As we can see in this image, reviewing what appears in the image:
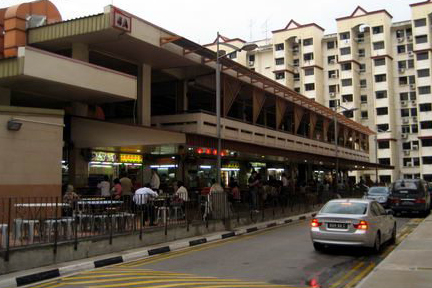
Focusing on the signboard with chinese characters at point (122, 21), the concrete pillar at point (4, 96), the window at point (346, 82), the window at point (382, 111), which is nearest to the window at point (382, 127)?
the window at point (382, 111)

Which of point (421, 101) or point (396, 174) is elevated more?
point (421, 101)

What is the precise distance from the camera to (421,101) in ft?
243

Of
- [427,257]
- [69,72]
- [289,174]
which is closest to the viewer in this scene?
[427,257]

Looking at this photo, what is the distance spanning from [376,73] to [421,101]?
851 cm

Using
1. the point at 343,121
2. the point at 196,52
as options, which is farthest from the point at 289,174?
the point at 196,52

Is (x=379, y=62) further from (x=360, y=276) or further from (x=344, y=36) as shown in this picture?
(x=360, y=276)

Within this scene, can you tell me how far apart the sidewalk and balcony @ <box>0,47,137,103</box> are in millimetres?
11649

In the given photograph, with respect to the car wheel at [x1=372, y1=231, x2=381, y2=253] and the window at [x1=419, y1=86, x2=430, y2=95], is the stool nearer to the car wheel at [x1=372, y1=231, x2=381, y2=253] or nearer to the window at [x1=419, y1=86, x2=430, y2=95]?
the car wheel at [x1=372, y1=231, x2=381, y2=253]

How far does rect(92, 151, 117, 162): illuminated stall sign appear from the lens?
21367 mm

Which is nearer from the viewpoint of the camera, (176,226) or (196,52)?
(176,226)

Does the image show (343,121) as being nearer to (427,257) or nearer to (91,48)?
(91,48)

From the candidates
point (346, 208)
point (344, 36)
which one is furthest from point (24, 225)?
point (344, 36)

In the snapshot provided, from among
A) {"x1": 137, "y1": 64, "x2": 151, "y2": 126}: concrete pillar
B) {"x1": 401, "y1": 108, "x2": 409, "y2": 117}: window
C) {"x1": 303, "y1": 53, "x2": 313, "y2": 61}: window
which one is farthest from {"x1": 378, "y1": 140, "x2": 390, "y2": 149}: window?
{"x1": 137, "y1": 64, "x2": 151, "y2": 126}: concrete pillar

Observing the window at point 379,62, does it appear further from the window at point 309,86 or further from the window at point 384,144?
the window at point 384,144
